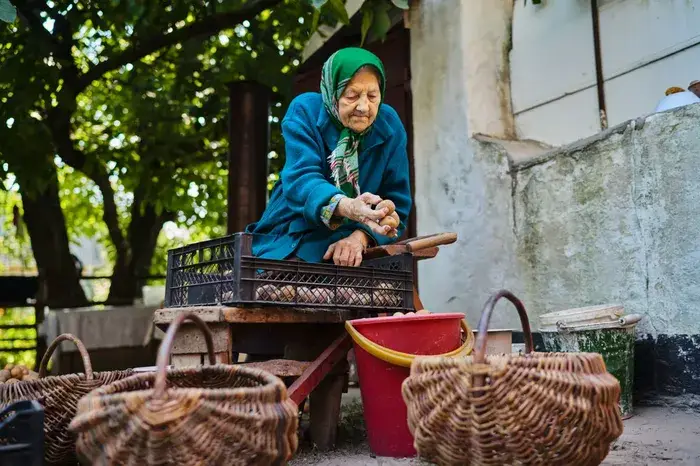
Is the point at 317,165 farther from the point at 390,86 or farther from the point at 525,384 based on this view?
the point at 390,86

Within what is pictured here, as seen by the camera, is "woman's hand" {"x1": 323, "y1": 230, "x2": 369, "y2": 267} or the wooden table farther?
"woman's hand" {"x1": 323, "y1": 230, "x2": 369, "y2": 267}

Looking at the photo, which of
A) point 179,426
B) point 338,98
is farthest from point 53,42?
point 179,426

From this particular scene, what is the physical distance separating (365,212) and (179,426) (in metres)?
1.28

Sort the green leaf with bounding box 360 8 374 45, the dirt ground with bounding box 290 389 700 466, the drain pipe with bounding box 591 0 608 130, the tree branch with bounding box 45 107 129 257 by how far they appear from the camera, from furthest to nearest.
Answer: the tree branch with bounding box 45 107 129 257, the green leaf with bounding box 360 8 374 45, the drain pipe with bounding box 591 0 608 130, the dirt ground with bounding box 290 389 700 466

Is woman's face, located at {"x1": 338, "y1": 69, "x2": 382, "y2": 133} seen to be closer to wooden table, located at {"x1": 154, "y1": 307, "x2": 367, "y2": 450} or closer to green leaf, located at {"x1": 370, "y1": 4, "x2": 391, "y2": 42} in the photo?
wooden table, located at {"x1": 154, "y1": 307, "x2": 367, "y2": 450}

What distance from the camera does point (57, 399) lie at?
2.33 metres

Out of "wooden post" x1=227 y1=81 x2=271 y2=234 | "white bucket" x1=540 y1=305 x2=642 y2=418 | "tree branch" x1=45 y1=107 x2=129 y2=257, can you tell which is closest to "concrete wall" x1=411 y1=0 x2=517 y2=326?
"white bucket" x1=540 y1=305 x2=642 y2=418

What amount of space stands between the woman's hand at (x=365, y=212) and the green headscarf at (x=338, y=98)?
0.28 meters

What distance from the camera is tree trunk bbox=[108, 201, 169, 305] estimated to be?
9641mm

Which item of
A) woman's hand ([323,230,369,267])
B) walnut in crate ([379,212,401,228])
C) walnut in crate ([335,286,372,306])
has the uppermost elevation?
walnut in crate ([379,212,401,228])

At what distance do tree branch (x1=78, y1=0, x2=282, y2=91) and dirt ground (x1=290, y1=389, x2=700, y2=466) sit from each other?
3977mm

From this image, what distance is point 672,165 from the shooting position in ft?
10.5

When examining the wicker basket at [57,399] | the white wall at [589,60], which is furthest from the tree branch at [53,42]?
the wicker basket at [57,399]

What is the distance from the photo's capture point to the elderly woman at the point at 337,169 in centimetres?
284
